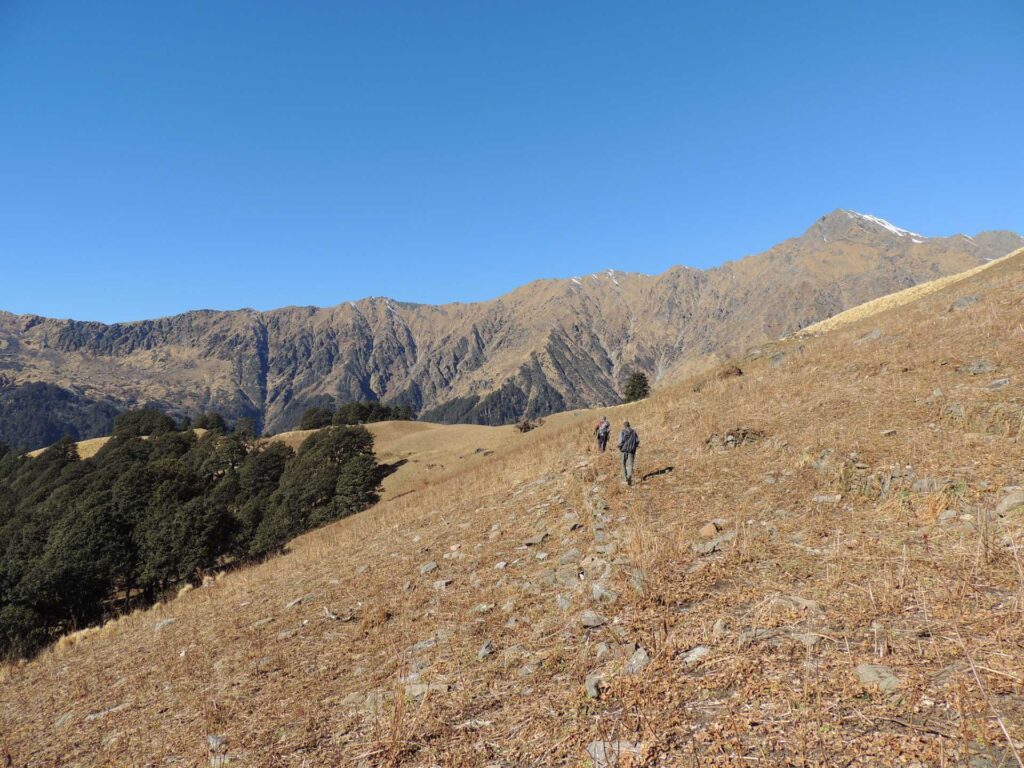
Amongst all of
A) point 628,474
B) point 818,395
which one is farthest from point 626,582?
point 818,395

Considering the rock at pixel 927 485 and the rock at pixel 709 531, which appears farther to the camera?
the rock at pixel 709 531

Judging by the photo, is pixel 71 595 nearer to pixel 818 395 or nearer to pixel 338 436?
pixel 338 436

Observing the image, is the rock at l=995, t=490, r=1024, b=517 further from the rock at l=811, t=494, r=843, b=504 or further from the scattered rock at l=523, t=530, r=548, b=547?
the scattered rock at l=523, t=530, r=548, b=547

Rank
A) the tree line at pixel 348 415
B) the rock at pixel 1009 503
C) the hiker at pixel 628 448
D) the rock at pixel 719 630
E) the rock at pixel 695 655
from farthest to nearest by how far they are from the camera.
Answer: the tree line at pixel 348 415
the hiker at pixel 628 448
the rock at pixel 1009 503
the rock at pixel 719 630
the rock at pixel 695 655

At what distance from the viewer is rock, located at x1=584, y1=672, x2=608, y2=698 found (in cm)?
583

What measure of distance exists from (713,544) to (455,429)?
262 feet

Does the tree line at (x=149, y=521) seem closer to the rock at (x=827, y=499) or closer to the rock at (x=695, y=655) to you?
the rock at (x=827, y=499)

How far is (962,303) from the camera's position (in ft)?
83.4

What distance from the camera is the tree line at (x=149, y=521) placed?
3366 centimetres

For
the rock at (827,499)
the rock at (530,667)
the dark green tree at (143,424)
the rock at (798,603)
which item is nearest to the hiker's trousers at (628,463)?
the rock at (827,499)

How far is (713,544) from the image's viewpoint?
953 cm

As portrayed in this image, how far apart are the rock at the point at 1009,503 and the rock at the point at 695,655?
20.6 ft

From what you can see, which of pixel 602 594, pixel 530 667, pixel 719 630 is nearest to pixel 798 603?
pixel 719 630

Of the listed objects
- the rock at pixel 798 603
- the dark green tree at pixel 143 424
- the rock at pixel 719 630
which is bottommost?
the rock at pixel 719 630
